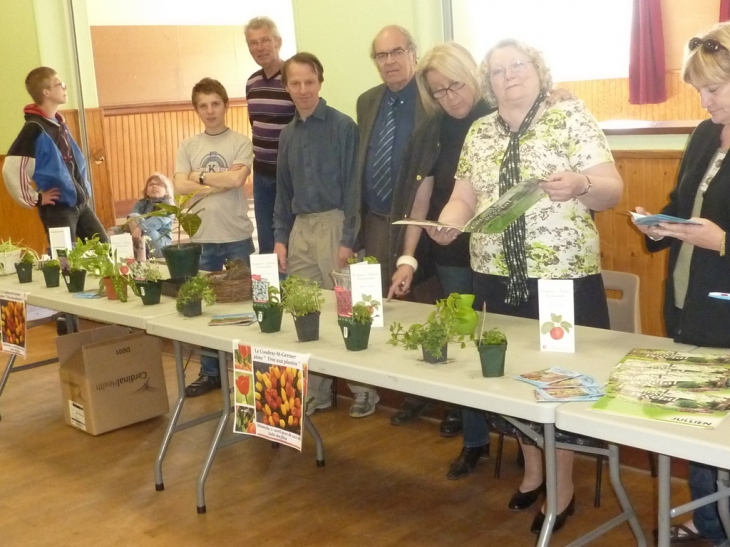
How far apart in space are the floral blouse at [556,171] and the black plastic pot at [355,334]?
46 centimetres

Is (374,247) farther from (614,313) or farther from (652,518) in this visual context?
(652,518)

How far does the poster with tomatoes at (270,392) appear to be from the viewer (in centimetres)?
228

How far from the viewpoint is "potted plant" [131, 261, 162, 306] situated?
120 inches

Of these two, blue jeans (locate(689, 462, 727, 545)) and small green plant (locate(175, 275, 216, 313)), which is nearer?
blue jeans (locate(689, 462, 727, 545))

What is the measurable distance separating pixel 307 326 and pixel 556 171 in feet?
2.63

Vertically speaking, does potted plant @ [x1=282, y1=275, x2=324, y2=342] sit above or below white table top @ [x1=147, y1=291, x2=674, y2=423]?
above

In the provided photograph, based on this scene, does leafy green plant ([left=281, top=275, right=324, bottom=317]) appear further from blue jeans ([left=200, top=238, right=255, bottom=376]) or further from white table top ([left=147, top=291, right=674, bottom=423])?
blue jeans ([left=200, top=238, right=255, bottom=376])

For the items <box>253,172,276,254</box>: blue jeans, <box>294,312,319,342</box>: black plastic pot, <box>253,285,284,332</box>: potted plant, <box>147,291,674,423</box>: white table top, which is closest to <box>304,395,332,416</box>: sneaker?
<box>253,172,276,254</box>: blue jeans

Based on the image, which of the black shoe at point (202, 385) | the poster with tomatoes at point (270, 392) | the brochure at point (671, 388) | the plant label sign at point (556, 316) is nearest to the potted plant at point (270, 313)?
the poster with tomatoes at point (270, 392)

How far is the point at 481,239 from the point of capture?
2.51 m

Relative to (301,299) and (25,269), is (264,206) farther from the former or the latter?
(301,299)

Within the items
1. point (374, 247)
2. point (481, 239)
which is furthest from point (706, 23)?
point (481, 239)

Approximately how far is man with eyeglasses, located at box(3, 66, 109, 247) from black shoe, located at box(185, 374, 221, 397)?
1225 millimetres

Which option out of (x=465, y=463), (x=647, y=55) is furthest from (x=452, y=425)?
(x=647, y=55)
